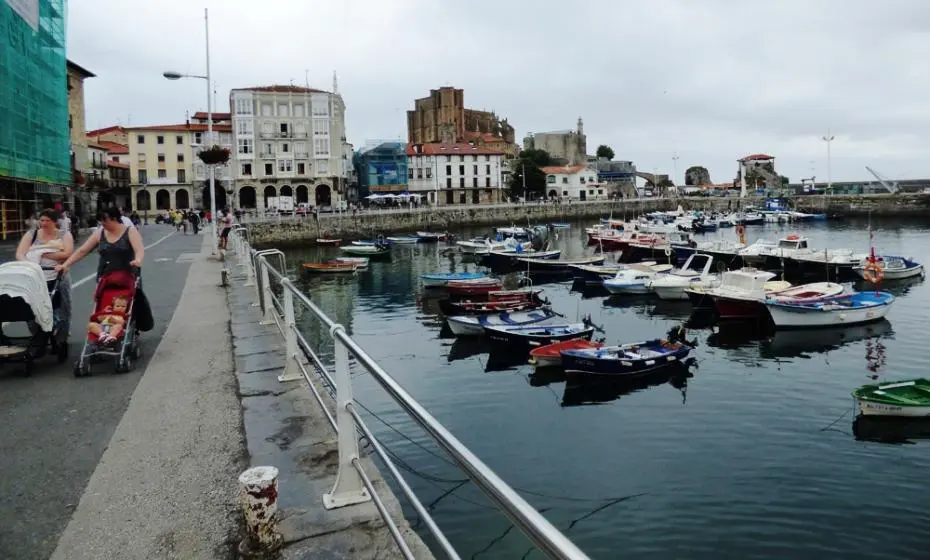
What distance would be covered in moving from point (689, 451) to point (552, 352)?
773cm

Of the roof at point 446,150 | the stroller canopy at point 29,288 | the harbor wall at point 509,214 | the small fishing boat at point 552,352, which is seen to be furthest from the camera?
the roof at point 446,150

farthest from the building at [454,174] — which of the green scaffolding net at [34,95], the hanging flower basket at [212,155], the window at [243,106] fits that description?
the hanging flower basket at [212,155]

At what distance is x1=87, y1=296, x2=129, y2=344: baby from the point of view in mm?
8516

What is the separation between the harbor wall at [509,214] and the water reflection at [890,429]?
181 ft

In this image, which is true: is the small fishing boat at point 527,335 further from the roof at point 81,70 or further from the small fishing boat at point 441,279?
the roof at point 81,70

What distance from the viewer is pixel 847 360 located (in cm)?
2355

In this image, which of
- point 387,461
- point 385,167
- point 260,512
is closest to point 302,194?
point 385,167

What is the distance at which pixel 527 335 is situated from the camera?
2411 centimetres

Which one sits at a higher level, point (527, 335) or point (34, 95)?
→ point (34, 95)

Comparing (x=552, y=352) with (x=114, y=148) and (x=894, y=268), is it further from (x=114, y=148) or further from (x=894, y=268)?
(x=114, y=148)

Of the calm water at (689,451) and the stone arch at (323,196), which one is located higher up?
the stone arch at (323,196)

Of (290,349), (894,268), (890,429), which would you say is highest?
(290,349)

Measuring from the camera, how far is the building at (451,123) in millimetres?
135250

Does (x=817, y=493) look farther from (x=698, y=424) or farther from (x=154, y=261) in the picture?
(x=154, y=261)
